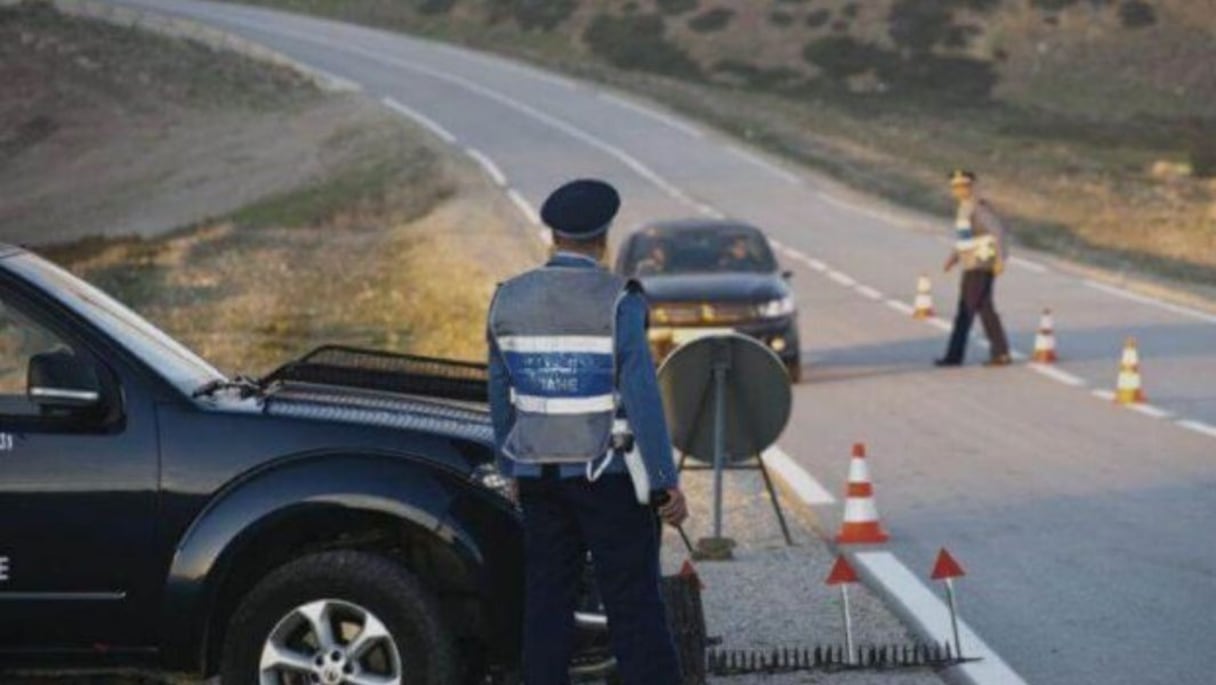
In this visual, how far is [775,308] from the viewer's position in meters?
21.1

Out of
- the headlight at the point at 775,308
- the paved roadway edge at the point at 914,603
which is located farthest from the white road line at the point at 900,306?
the paved roadway edge at the point at 914,603

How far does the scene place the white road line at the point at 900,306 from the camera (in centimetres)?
2812

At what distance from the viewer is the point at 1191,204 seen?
1868 inches

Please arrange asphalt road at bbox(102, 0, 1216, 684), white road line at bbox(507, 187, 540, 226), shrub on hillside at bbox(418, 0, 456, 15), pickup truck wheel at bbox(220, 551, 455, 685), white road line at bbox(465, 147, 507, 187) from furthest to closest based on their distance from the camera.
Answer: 1. shrub on hillside at bbox(418, 0, 456, 15)
2. white road line at bbox(465, 147, 507, 187)
3. white road line at bbox(507, 187, 540, 226)
4. asphalt road at bbox(102, 0, 1216, 684)
5. pickup truck wheel at bbox(220, 551, 455, 685)

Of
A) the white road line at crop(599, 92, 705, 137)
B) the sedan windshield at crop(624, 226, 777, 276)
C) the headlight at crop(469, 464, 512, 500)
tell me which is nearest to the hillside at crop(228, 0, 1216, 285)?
the white road line at crop(599, 92, 705, 137)

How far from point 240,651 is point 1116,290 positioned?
2406 centimetres

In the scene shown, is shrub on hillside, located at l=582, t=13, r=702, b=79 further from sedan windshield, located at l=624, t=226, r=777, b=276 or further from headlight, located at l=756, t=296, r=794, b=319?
headlight, located at l=756, t=296, r=794, b=319

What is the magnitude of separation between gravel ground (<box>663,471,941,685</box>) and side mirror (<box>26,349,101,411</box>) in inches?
107

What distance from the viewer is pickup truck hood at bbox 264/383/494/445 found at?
7.84 meters

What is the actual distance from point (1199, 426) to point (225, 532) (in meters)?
11.1

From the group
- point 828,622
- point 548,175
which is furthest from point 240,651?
point 548,175

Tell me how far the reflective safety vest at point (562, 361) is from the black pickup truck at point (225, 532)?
541mm

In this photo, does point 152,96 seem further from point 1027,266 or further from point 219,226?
point 1027,266

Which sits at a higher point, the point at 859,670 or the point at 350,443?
the point at 350,443
